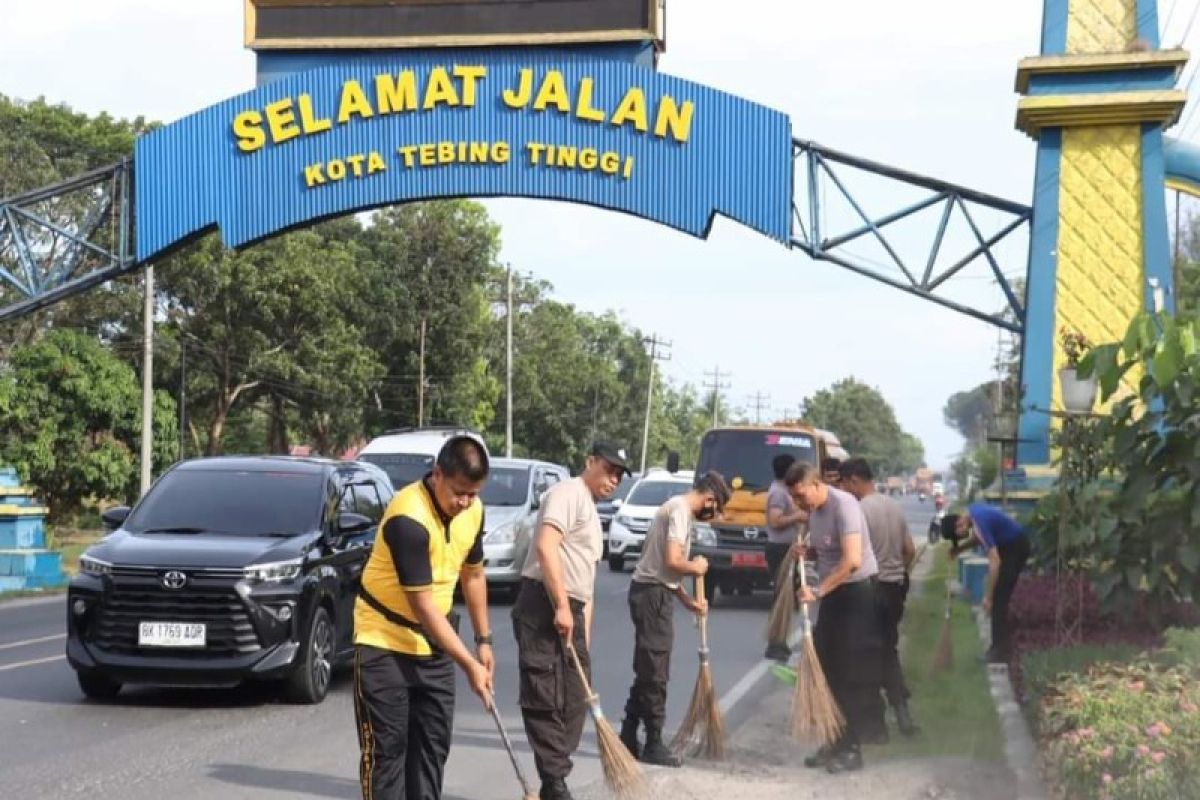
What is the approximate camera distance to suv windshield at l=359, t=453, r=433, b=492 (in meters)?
23.7

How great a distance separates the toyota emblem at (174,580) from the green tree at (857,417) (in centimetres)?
14598

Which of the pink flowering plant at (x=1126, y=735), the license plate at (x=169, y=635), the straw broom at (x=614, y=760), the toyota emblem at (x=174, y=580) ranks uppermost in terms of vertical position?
the toyota emblem at (x=174, y=580)

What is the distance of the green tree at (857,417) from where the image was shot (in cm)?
16100

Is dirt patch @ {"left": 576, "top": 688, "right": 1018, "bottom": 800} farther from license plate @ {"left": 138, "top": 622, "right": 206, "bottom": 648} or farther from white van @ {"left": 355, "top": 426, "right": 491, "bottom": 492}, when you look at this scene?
white van @ {"left": 355, "top": 426, "right": 491, "bottom": 492}

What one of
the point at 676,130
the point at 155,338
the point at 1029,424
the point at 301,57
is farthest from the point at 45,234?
the point at 1029,424

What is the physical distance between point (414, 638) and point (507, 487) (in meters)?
15.7

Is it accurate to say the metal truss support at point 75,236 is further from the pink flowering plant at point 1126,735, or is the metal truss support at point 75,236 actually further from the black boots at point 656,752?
the pink flowering plant at point 1126,735

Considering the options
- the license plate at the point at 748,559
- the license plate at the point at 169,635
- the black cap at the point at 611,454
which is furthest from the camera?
the license plate at the point at 748,559

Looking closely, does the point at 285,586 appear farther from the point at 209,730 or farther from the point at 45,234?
the point at 45,234

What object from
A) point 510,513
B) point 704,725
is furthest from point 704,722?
point 510,513

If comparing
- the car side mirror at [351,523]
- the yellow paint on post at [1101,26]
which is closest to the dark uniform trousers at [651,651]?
the car side mirror at [351,523]

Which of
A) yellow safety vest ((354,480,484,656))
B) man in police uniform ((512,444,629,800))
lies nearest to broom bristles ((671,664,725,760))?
man in police uniform ((512,444,629,800))

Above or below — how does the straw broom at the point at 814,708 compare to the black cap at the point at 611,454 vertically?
below

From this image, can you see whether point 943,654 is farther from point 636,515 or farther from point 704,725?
point 636,515
